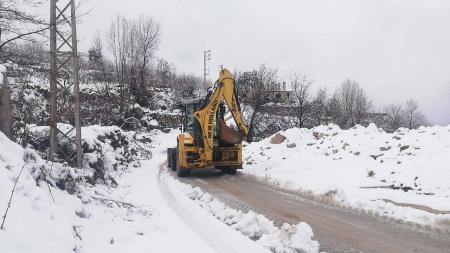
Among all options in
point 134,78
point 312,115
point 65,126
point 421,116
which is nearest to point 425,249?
point 65,126

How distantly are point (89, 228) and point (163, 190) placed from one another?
643 centimetres

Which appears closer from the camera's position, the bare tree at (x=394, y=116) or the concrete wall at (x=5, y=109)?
the concrete wall at (x=5, y=109)

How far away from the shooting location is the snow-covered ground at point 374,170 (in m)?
10.7

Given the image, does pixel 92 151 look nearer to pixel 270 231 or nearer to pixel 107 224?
pixel 107 224

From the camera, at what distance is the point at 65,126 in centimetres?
1570

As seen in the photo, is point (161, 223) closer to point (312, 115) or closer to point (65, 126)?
point (65, 126)

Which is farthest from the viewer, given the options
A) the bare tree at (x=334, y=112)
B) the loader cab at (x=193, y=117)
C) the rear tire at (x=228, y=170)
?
the bare tree at (x=334, y=112)

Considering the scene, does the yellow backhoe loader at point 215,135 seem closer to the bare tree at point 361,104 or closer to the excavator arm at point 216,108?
the excavator arm at point 216,108

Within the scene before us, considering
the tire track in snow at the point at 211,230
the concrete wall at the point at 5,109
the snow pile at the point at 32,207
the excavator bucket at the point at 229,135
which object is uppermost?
the concrete wall at the point at 5,109

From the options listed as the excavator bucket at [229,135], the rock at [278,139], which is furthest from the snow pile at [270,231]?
the rock at [278,139]

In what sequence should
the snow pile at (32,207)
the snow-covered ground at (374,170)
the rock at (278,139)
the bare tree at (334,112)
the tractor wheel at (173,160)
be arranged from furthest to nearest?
the bare tree at (334,112) → the rock at (278,139) → the tractor wheel at (173,160) → the snow-covered ground at (374,170) → the snow pile at (32,207)

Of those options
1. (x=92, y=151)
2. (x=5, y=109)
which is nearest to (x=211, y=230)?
(x=5, y=109)

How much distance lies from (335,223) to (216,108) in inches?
344

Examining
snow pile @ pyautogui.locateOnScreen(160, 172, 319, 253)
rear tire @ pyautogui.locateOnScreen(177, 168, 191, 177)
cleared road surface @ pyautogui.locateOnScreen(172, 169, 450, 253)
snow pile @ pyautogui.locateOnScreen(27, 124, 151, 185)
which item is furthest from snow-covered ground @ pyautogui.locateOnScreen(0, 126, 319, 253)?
rear tire @ pyautogui.locateOnScreen(177, 168, 191, 177)
